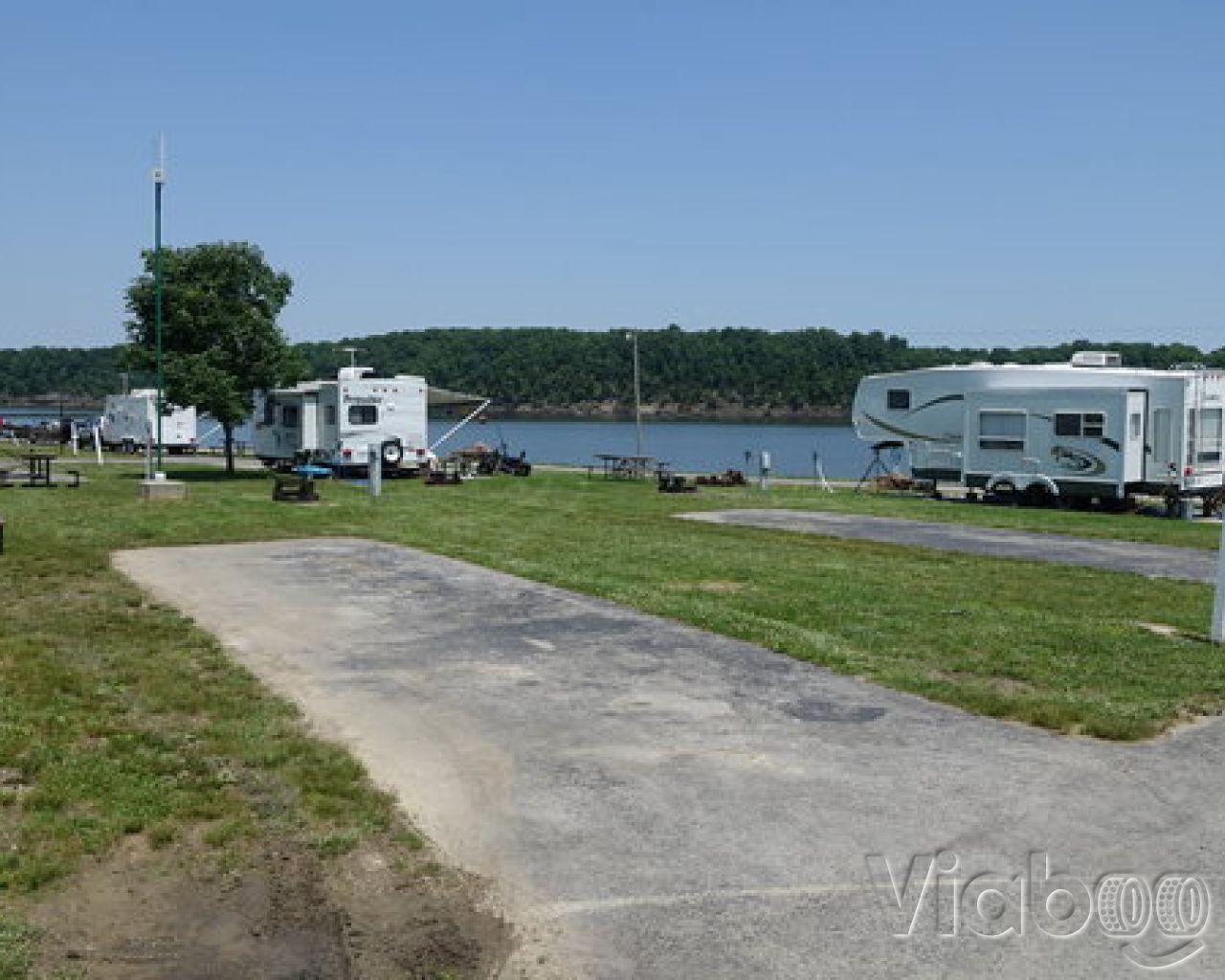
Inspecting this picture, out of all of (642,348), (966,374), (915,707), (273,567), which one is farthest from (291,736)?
(642,348)

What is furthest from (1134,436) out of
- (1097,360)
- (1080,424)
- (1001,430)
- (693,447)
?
(693,447)

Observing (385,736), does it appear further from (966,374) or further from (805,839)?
(966,374)

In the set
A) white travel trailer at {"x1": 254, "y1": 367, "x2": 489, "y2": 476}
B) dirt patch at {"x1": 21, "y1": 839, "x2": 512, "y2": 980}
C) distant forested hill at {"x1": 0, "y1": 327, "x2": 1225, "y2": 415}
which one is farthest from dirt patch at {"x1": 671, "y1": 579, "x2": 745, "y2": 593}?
distant forested hill at {"x1": 0, "y1": 327, "x2": 1225, "y2": 415}

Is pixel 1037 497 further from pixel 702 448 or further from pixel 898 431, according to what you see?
pixel 702 448

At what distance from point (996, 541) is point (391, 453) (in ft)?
60.5

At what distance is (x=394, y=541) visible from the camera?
685 inches

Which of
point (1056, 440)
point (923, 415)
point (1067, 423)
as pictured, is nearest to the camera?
point (1067, 423)

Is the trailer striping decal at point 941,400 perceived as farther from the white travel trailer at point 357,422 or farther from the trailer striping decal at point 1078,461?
the white travel trailer at point 357,422

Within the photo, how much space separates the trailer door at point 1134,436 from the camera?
25.2 m

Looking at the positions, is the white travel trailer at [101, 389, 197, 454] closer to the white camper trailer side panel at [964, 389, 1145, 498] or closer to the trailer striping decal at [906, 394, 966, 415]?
the trailer striping decal at [906, 394, 966, 415]

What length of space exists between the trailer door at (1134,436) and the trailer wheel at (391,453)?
18.5 metres

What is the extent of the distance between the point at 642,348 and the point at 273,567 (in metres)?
174

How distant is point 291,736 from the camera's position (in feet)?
23.9

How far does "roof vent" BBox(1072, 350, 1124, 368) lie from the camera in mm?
28609
